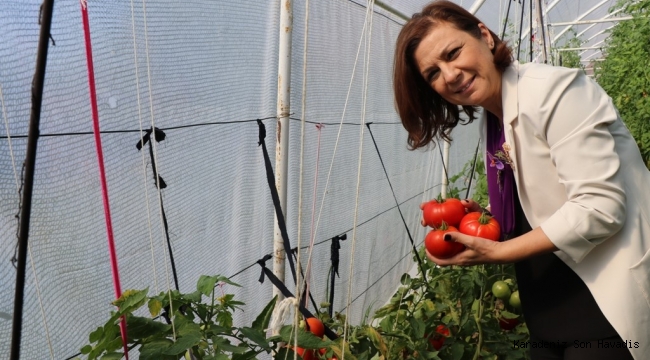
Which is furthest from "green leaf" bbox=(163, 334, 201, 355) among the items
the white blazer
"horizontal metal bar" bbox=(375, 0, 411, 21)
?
"horizontal metal bar" bbox=(375, 0, 411, 21)

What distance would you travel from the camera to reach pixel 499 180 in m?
1.35

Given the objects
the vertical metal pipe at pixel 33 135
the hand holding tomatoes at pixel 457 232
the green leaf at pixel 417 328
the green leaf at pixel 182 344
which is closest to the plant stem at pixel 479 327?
the green leaf at pixel 417 328

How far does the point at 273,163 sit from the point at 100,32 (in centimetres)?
73

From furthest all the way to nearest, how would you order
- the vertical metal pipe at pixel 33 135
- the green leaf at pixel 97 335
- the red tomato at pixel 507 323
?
the red tomato at pixel 507 323 → the green leaf at pixel 97 335 → the vertical metal pipe at pixel 33 135

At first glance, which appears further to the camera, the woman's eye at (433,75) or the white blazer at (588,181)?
the woman's eye at (433,75)

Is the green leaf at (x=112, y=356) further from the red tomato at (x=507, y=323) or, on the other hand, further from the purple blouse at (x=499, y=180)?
the red tomato at (x=507, y=323)

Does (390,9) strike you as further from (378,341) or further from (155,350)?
(155,350)

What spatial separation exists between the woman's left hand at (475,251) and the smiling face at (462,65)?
0.26m

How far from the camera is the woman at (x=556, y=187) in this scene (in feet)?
3.64

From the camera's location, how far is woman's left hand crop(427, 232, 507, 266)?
3.99 ft

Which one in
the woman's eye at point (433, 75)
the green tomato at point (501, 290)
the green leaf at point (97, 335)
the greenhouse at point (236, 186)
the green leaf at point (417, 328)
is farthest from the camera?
the green tomato at point (501, 290)

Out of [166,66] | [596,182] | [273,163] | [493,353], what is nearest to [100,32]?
[166,66]

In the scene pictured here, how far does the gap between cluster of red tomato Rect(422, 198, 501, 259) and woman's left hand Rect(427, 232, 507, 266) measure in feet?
0.07

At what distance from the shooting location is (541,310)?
1329mm
